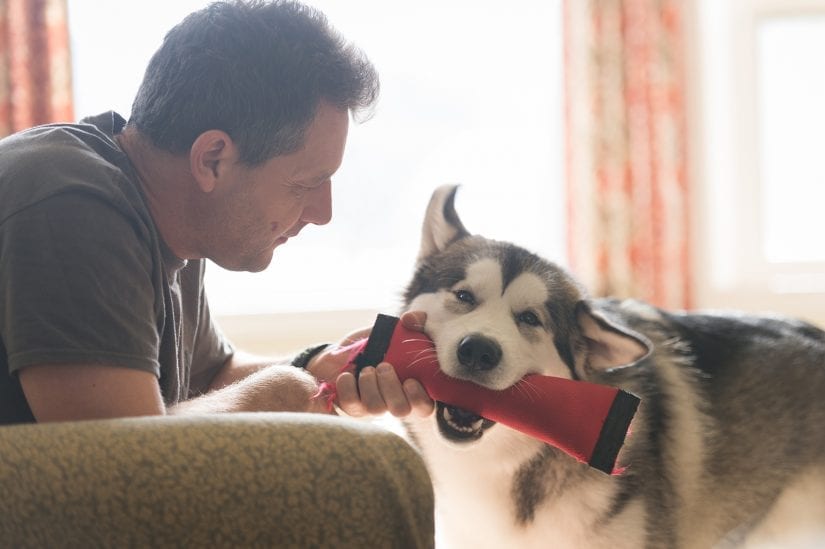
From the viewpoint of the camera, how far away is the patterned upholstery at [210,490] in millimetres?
809

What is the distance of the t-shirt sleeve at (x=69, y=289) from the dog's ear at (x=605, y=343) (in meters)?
0.84

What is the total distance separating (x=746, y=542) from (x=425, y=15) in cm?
299

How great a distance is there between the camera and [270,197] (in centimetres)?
153

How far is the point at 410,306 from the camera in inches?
69.9

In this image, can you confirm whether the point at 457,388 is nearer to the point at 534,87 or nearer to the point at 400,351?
the point at 400,351

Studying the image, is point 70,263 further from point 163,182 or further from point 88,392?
point 163,182

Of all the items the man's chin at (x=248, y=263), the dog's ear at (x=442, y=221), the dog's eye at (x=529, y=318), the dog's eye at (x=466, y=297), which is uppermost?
the dog's ear at (x=442, y=221)

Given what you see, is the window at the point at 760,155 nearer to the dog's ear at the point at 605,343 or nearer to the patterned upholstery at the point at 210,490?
the dog's ear at the point at 605,343

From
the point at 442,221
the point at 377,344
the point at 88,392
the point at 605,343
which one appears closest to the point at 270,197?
the point at 377,344

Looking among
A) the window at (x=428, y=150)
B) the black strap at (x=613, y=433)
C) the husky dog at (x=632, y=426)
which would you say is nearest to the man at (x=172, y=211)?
the husky dog at (x=632, y=426)

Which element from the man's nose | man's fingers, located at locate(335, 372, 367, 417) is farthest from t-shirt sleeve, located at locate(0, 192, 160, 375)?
the man's nose

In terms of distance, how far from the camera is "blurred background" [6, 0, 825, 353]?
147 inches

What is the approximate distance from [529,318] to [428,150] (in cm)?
261

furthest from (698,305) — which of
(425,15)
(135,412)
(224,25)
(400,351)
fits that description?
(135,412)
